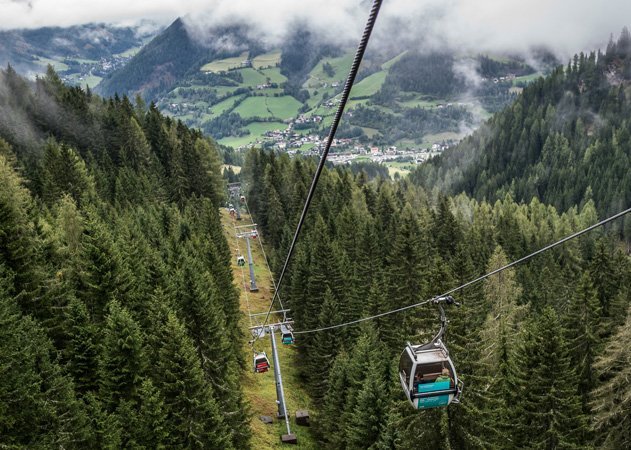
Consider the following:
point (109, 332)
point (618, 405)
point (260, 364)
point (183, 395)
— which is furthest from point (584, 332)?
point (109, 332)

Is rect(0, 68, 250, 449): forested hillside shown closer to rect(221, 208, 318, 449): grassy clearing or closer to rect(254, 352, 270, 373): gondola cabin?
rect(254, 352, 270, 373): gondola cabin

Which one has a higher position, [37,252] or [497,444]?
[37,252]

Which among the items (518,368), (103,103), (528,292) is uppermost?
(103,103)

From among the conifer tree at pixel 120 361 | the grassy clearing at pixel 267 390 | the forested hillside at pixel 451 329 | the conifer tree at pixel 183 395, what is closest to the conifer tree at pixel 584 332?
the forested hillside at pixel 451 329

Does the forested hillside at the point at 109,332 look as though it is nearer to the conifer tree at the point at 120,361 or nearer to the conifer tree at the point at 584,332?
the conifer tree at the point at 120,361

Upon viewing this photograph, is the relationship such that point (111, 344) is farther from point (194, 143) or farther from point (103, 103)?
point (103, 103)

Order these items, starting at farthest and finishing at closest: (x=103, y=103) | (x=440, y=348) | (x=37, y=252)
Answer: (x=103, y=103), (x=37, y=252), (x=440, y=348)

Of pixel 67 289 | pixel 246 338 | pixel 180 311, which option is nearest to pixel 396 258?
pixel 246 338
